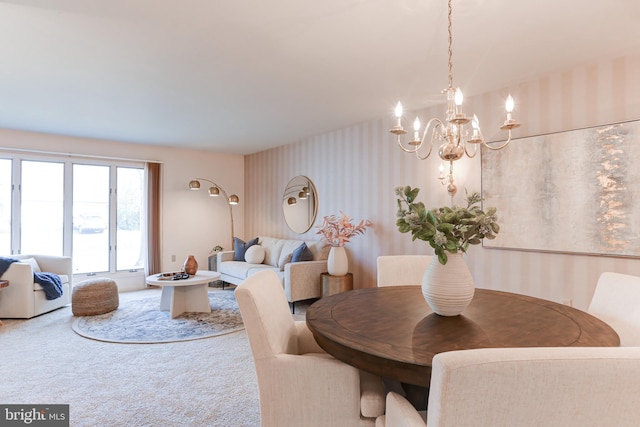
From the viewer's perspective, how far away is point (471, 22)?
216cm

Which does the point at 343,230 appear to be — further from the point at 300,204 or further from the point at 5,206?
the point at 5,206

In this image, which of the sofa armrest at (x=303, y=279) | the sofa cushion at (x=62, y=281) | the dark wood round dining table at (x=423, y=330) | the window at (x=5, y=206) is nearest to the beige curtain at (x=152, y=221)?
the sofa cushion at (x=62, y=281)

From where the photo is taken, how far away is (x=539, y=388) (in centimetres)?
73

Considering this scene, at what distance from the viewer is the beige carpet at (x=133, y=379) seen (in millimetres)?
2109

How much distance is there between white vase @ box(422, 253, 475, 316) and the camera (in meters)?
1.52

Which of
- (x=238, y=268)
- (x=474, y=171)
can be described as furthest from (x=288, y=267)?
(x=474, y=171)

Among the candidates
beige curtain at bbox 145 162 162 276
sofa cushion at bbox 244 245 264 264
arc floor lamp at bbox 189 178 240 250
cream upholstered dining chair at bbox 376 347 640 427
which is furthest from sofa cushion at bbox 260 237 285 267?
cream upholstered dining chair at bbox 376 347 640 427

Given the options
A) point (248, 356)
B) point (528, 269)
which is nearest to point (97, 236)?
point (248, 356)

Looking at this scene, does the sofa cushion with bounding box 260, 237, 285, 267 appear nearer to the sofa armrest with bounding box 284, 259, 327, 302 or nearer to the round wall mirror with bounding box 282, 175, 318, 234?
the round wall mirror with bounding box 282, 175, 318, 234

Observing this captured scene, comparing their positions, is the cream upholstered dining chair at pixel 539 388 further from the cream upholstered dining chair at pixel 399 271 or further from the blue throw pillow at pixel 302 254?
the blue throw pillow at pixel 302 254

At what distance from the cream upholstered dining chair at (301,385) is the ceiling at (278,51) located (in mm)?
1748

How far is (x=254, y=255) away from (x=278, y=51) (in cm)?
359

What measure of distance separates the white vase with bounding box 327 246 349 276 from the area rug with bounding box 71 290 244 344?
4.12 feet

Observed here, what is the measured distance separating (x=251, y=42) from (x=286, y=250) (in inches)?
130
